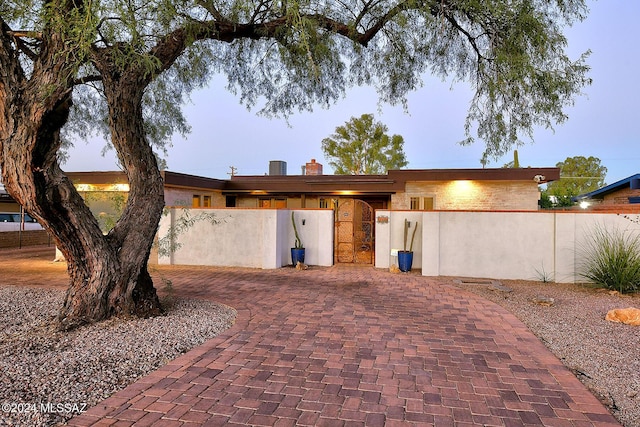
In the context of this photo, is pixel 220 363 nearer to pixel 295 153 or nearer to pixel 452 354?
pixel 452 354

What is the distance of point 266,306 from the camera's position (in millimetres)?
6496

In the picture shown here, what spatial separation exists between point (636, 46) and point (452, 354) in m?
9.71

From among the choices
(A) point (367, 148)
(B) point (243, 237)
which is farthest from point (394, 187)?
(A) point (367, 148)

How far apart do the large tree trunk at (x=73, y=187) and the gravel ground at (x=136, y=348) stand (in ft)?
1.56

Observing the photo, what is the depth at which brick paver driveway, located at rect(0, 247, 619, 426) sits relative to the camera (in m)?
2.99

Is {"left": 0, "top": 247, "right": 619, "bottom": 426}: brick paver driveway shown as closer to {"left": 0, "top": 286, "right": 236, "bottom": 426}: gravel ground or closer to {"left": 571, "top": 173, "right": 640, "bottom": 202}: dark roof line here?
{"left": 0, "top": 286, "right": 236, "bottom": 426}: gravel ground


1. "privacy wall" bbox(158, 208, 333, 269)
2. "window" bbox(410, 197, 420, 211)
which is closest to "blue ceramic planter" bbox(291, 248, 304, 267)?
"privacy wall" bbox(158, 208, 333, 269)

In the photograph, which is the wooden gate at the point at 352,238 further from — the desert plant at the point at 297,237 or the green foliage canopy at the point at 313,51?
the green foliage canopy at the point at 313,51

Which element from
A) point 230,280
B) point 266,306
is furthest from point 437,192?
point 266,306

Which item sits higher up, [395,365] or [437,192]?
[437,192]

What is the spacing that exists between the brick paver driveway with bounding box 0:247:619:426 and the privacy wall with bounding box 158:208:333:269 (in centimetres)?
496

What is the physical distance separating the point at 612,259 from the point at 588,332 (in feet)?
12.7

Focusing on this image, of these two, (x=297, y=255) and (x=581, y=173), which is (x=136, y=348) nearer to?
(x=297, y=255)

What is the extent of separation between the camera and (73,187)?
502 cm
